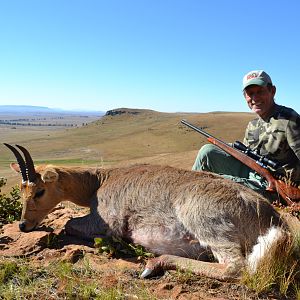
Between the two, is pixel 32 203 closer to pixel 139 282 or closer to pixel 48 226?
pixel 48 226

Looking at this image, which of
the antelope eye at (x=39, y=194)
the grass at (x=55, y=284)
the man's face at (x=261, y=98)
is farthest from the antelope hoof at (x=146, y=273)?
the man's face at (x=261, y=98)

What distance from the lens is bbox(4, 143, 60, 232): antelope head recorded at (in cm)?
713

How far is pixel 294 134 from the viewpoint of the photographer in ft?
23.1

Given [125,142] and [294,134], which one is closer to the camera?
[294,134]

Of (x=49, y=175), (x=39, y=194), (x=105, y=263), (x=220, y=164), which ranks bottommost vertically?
(x=105, y=263)

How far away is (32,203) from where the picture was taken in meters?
Answer: 7.23

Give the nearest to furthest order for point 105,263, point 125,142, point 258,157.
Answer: point 105,263, point 258,157, point 125,142

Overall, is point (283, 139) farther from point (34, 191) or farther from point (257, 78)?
point (34, 191)

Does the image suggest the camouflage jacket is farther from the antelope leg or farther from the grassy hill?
the grassy hill

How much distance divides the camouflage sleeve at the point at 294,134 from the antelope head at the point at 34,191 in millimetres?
4133

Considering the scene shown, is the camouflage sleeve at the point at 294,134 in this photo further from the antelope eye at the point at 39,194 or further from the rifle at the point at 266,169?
the antelope eye at the point at 39,194

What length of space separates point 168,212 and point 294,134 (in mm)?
2652

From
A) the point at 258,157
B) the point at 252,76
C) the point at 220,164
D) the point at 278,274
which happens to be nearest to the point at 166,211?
the point at 278,274

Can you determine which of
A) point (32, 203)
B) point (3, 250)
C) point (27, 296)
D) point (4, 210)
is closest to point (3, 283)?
point (27, 296)
